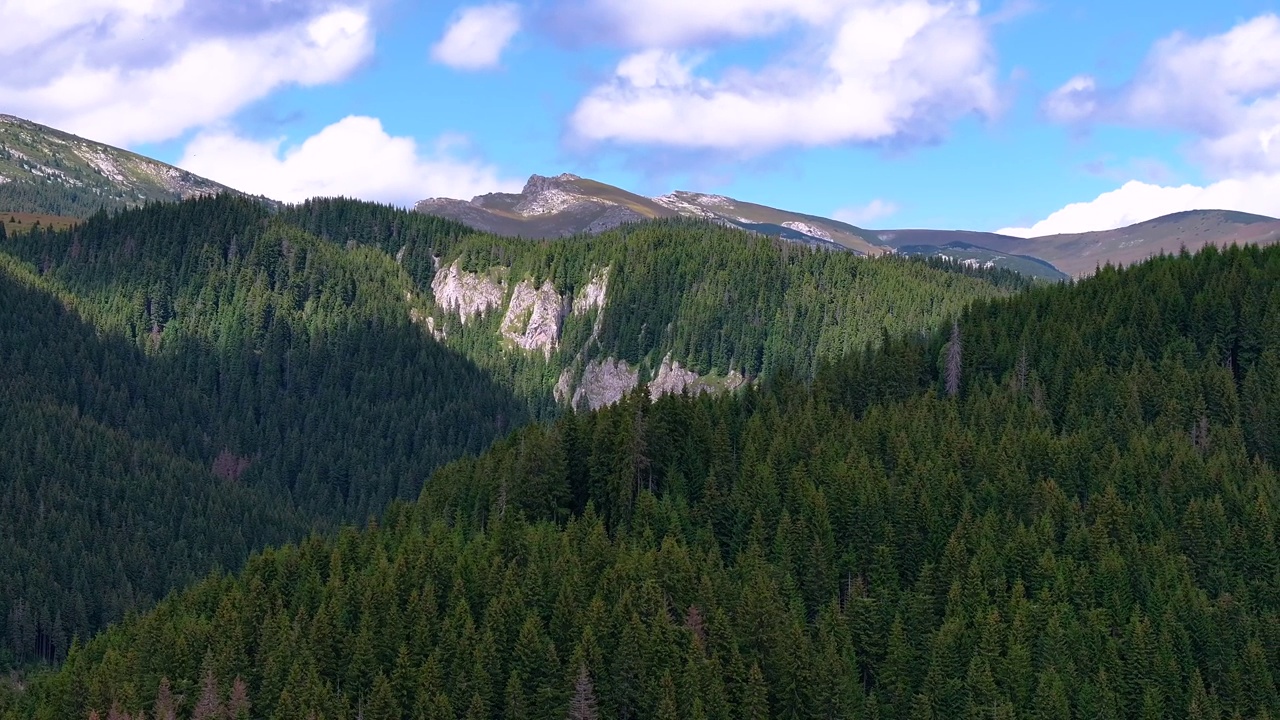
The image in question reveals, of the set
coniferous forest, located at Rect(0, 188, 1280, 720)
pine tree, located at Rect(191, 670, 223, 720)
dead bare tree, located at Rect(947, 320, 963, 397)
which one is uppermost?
dead bare tree, located at Rect(947, 320, 963, 397)

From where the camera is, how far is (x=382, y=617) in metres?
117

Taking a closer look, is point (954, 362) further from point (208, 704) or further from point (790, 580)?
point (208, 704)

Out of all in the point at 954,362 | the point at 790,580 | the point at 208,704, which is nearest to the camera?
the point at 208,704

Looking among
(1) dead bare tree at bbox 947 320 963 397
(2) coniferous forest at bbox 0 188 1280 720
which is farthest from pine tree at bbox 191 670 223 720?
(1) dead bare tree at bbox 947 320 963 397

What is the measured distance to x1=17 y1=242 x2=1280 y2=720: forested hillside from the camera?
10831 centimetres

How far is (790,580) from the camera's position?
124 meters

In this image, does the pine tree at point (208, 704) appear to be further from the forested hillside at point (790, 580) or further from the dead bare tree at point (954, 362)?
the dead bare tree at point (954, 362)

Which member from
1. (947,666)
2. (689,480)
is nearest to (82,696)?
(689,480)

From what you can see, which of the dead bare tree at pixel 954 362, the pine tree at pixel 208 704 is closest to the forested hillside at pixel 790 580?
the pine tree at pixel 208 704

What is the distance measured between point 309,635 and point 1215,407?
101319 millimetres

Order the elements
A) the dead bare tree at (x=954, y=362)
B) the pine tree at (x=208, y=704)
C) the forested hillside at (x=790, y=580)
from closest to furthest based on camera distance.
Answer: the forested hillside at (x=790, y=580), the pine tree at (x=208, y=704), the dead bare tree at (x=954, y=362)

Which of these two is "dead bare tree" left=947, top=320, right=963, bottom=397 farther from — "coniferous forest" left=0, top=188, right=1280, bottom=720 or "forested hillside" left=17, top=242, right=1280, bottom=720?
"forested hillside" left=17, top=242, right=1280, bottom=720

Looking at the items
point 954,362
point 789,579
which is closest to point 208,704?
point 789,579

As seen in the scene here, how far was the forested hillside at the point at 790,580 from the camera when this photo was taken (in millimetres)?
108312
